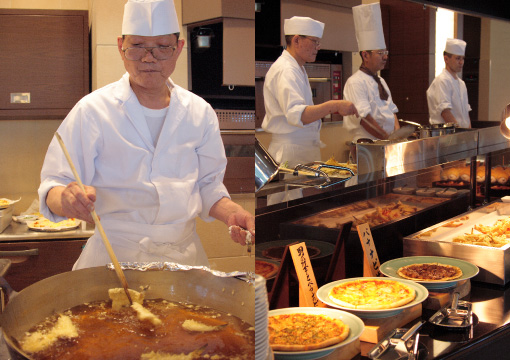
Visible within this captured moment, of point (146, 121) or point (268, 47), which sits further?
point (268, 47)

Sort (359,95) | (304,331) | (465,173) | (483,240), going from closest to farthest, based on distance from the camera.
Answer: (304,331) < (359,95) < (483,240) < (465,173)

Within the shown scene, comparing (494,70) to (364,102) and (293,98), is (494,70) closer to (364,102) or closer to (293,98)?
(364,102)

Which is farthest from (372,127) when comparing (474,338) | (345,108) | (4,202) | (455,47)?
(4,202)

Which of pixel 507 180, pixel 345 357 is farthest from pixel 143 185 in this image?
pixel 507 180

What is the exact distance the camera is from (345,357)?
144 centimetres

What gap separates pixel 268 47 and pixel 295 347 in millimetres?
720

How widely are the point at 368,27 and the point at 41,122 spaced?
164cm

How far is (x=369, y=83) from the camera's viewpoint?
6.89 feet

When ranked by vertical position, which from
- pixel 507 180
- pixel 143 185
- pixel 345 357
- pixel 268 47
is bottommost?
pixel 345 357

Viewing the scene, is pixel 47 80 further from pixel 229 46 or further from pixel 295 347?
pixel 295 347

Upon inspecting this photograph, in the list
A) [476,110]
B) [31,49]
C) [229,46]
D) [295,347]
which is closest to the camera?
[31,49]

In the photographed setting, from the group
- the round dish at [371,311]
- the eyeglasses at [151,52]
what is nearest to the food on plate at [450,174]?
the round dish at [371,311]

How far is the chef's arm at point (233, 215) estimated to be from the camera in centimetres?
74

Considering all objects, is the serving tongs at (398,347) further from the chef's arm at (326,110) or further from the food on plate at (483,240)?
the food on plate at (483,240)
